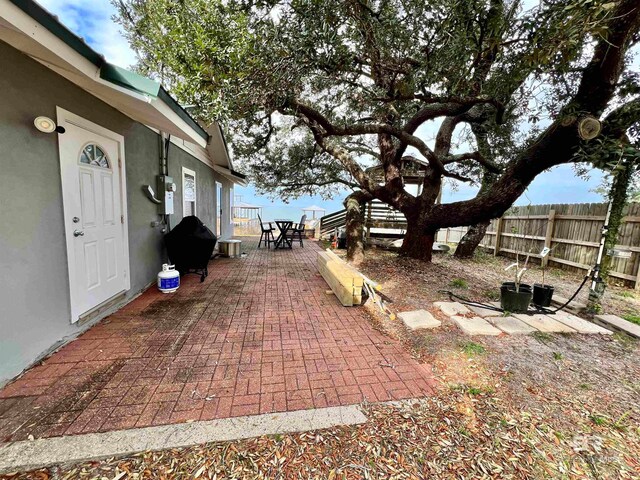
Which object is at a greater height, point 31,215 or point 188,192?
point 188,192

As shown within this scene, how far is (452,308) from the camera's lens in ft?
12.3

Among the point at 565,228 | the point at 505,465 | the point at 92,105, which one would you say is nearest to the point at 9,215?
the point at 92,105

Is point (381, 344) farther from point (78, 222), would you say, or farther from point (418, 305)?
point (78, 222)

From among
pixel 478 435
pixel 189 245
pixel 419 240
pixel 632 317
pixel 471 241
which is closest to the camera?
pixel 478 435

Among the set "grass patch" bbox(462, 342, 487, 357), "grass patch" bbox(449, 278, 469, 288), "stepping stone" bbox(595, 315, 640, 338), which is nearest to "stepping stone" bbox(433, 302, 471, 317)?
"grass patch" bbox(462, 342, 487, 357)

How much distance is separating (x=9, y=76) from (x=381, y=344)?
384 cm

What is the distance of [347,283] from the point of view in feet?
13.1

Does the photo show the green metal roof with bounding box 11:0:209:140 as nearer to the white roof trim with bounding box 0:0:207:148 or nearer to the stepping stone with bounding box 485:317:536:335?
the white roof trim with bounding box 0:0:207:148

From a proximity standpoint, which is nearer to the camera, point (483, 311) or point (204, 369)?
point (204, 369)

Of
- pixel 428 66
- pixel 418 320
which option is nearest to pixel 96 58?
pixel 428 66

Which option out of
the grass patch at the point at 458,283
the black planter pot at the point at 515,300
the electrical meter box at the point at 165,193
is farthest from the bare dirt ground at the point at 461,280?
the electrical meter box at the point at 165,193

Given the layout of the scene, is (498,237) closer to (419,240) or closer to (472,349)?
(419,240)

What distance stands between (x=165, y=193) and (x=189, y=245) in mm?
940

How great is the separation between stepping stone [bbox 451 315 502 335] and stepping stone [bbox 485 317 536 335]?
10 centimetres
